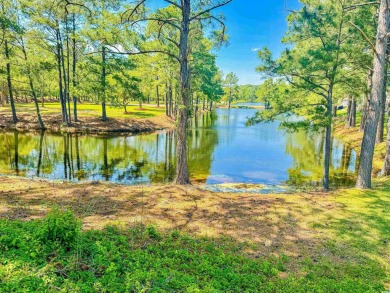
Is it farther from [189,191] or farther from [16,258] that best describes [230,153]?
[16,258]

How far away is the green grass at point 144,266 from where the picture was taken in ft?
10.4

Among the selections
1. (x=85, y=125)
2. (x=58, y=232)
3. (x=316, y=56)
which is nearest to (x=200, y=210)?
(x=58, y=232)

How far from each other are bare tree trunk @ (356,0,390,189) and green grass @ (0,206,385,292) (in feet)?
17.3

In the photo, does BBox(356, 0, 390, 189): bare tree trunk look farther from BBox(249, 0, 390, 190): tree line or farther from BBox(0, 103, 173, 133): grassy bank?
BBox(0, 103, 173, 133): grassy bank

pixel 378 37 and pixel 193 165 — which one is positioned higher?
pixel 378 37

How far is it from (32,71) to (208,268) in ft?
89.8

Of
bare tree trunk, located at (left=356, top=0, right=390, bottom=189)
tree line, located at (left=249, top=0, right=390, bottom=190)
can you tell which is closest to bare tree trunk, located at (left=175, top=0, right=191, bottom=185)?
tree line, located at (left=249, top=0, right=390, bottom=190)

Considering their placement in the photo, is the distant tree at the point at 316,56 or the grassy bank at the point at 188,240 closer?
the grassy bank at the point at 188,240

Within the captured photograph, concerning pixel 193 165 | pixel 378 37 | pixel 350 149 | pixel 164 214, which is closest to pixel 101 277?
pixel 164 214

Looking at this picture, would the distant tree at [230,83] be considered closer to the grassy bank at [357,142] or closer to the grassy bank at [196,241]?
the grassy bank at [357,142]

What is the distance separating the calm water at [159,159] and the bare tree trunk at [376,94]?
6.66 feet

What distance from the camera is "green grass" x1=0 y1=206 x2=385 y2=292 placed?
3158mm

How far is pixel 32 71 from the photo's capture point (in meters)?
25.0

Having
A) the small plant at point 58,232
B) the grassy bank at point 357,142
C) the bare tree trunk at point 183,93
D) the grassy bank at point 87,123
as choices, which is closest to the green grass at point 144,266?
the small plant at point 58,232
